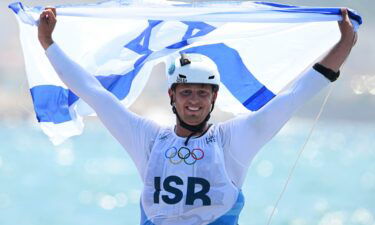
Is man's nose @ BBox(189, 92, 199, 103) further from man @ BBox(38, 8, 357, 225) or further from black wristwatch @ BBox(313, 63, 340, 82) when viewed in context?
black wristwatch @ BBox(313, 63, 340, 82)

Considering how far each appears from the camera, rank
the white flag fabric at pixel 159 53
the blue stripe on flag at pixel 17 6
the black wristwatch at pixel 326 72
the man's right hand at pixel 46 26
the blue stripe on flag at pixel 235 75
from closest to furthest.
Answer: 1. the black wristwatch at pixel 326 72
2. the man's right hand at pixel 46 26
3. the blue stripe on flag at pixel 17 6
4. the white flag fabric at pixel 159 53
5. the blue stripe on flag at pixel 235 75

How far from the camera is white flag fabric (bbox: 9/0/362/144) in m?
5.30

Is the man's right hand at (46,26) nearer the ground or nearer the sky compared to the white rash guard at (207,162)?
nearer the sky

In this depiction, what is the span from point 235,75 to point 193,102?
1273mm

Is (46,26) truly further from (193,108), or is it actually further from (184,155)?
(184,155)

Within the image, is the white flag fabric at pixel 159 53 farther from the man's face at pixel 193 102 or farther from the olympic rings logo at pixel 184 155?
the olympic rings logo at pixel 184 155

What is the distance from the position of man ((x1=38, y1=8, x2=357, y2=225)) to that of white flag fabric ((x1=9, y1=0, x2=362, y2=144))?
2.55 feet

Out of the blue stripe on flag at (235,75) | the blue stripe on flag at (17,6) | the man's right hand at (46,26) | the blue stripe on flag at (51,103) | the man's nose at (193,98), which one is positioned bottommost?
the blue stripe on flag at (51,103)

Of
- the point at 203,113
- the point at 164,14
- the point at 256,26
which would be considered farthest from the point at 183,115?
the point at 256,26

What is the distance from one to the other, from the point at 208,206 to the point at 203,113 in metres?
0.57

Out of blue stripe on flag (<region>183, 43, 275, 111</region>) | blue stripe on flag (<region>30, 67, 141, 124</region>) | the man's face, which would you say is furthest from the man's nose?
blue stripe on flag (<region>30, 67, 141, 124</region>)

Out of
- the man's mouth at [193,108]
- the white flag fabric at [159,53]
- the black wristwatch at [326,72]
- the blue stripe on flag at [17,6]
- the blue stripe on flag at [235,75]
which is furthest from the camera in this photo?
the blue stripe on flag at [235,75]

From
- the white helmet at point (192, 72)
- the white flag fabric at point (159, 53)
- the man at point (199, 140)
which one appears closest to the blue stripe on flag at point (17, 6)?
the white flag fabric at point (159, 53)

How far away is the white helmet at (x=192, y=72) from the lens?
14.5ft
